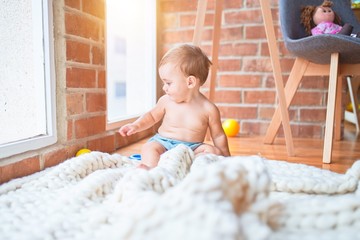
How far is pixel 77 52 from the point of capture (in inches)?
44.8

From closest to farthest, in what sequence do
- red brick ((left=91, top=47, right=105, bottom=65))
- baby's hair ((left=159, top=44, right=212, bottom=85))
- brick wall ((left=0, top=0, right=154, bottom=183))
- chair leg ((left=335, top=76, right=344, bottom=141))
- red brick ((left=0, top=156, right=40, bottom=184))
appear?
red brick ((left=0, top=156, right=40, bottom=184)), brick wall ((left=0, top=0, right=154, bottom=183)), baby's hair ((left=159, top=44, right=212, bottom=85)), red brick ((left=91, top=47, right=105, bottom=65)), chair leg ((left=335, top=76, right=344, bottom=141))

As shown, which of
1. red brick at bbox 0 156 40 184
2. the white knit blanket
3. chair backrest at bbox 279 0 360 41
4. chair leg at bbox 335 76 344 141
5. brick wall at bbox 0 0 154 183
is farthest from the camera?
chair leg at bbox 335 76 344 141

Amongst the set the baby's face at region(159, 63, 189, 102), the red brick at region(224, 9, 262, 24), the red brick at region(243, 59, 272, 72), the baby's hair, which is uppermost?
the red brick at region(224, 9, 262, 24)

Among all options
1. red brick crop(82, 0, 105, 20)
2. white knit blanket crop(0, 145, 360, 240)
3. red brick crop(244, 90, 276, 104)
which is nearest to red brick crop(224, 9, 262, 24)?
red brick crop(244, 90, 276, 104)

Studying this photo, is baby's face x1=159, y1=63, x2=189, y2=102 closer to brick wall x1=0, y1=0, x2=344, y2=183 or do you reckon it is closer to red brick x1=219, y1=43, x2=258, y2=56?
brick wall x1=0, y1=0, x2=344, y2=183

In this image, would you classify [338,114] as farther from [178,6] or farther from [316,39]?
[178,6]

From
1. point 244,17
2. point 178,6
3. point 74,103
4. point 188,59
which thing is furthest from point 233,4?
point 74,103

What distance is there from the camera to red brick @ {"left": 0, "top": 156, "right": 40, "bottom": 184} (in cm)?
88

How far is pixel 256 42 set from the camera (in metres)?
1.90

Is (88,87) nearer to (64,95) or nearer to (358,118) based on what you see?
(64,95)

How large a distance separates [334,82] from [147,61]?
103 cm

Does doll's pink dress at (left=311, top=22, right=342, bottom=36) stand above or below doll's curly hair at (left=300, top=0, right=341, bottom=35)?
below

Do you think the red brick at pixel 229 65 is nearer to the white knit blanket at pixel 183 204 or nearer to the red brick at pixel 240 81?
the red brick at pixel 240 81

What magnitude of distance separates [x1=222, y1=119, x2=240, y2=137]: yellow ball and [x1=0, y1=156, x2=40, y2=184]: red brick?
3.55ft
